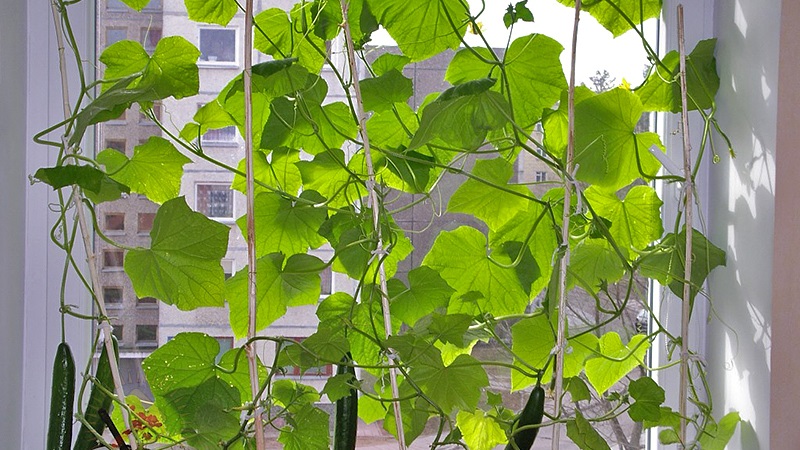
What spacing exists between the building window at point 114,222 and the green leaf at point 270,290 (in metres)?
0.25

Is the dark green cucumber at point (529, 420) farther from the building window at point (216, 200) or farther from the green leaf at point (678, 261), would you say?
the building window at point (216, 200)

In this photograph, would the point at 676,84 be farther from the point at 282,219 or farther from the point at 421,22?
the point at 282,219

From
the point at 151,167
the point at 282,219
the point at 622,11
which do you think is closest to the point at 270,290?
the point at 282,219

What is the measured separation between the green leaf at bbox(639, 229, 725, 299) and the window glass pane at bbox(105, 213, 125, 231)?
0.72 meters

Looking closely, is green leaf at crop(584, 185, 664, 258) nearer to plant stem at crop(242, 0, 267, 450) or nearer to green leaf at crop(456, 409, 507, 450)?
green leaf at crop(456, 409, 507, 450)

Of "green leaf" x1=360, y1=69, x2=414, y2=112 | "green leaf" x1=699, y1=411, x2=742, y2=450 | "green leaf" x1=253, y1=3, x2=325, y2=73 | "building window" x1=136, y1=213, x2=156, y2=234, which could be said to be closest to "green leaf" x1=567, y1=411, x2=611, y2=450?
"green leaf" x1=699, y1=411, x2=742, y2=450

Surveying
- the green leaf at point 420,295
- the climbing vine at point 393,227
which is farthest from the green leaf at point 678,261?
the green leaf at point 420,295

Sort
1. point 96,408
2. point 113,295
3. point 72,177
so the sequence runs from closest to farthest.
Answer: point 72,177
point 96,408
point 113,295

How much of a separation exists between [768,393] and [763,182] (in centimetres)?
26

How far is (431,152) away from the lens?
1.07 meters

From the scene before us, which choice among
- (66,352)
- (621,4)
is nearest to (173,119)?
(66,352)

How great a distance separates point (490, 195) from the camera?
1.05 metres

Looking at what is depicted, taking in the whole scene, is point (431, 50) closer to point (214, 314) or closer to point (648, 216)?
point (648, 216)

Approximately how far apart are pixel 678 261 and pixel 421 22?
45 cm
